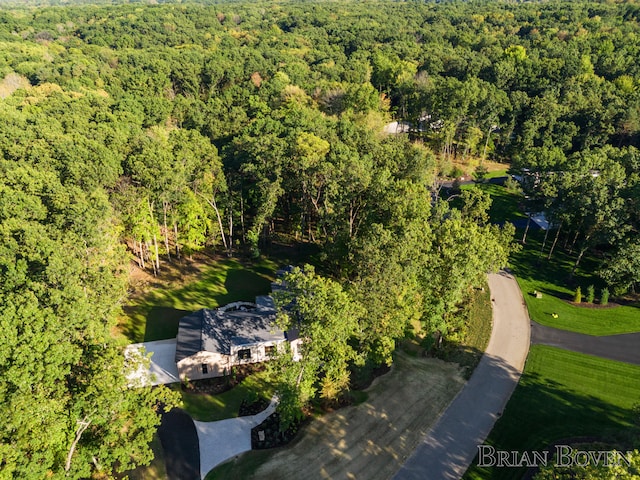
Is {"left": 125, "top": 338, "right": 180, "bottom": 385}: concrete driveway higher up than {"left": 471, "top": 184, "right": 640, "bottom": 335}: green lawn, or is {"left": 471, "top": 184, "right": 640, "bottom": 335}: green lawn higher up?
{"left": 471, "top": 184, "right": 640, "bottom": 335}: green lawn

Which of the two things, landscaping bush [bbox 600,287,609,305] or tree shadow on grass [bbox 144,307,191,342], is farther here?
landscaping bush [bbox 600,287,609,305]

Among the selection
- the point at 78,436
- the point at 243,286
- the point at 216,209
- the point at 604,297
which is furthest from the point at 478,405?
the point at 216,209

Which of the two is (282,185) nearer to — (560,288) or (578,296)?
(560,288)

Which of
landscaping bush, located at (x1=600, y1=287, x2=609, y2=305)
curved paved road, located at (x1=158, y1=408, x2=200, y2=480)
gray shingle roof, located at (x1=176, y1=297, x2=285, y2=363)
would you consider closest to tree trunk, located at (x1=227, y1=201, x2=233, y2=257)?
gray shingle roof, located at (x1=176, y1=297, x2=285, y2=363)

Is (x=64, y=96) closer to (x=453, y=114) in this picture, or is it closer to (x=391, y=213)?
(x=391, y=213)

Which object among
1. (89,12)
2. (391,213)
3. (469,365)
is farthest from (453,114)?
(89,12)

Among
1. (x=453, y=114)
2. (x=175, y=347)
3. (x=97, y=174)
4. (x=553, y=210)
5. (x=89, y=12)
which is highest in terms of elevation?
(x=89, y=12)

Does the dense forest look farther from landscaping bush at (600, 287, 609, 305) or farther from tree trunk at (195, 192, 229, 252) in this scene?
landscaping bush at (600, 287, 609, 305)
